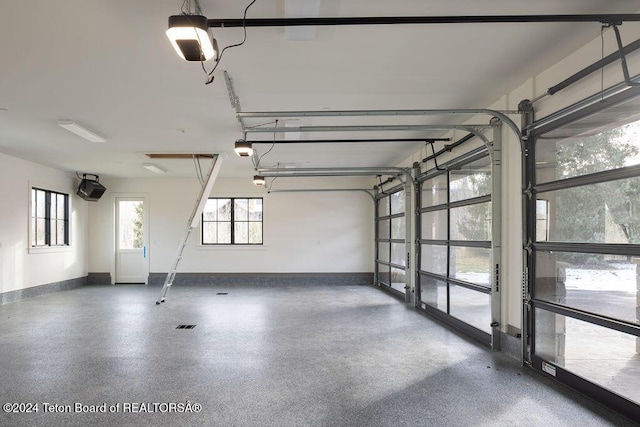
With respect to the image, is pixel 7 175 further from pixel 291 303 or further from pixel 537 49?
pixel 537 49

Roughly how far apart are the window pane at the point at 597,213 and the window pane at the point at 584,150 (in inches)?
5.7

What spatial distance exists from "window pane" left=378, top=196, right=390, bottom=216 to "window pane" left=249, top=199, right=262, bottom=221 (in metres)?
3.12

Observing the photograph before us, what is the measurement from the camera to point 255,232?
10.4 metres

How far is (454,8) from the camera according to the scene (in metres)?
2.60

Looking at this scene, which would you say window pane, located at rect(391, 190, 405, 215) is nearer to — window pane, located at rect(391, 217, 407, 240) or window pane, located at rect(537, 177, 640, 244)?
window pane, located at rect(391, 217, 407, 240)

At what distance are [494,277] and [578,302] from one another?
112 cm

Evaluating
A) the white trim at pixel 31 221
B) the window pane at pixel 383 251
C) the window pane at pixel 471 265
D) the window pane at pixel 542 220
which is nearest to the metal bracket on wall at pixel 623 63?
the window pane at pixel 542 220

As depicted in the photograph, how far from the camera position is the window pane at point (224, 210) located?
10438mm

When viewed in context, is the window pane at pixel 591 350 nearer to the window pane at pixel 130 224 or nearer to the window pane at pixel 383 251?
the window pane at pixel 383 251

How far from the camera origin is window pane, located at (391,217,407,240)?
8008 millimetres

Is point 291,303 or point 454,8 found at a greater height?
point 454,8

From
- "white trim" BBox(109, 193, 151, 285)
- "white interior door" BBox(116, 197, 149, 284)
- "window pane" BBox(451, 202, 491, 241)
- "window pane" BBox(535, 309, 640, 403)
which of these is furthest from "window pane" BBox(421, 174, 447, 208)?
"white interior door" BBox(116, 197, 149, 284)

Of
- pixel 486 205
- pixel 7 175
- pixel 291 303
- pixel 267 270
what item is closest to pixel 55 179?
pixel 7 175

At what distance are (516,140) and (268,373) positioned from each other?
339 centimetres
